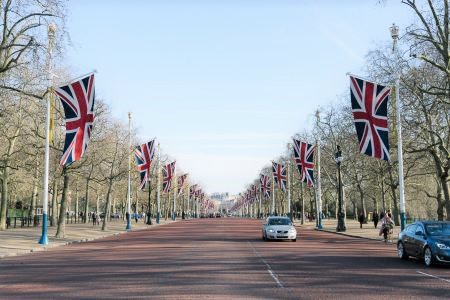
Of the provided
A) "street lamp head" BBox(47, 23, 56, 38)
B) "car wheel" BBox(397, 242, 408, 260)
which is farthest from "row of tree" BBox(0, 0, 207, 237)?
"car wheel" BBox(397, 242, 408, 260)

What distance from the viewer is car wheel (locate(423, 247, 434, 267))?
58.4ft

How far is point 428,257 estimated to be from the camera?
18.0 m

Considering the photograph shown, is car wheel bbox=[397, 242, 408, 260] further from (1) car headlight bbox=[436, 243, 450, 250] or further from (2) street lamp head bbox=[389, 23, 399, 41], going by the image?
(2) street lamp head bbox=[389, 23, 399, 41]

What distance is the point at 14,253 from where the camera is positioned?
25.8 meters

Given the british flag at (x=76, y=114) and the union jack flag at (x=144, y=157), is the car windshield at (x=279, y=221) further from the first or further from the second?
the union jack flag at (x=144, y=157)

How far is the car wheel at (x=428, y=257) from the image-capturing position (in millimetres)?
17797

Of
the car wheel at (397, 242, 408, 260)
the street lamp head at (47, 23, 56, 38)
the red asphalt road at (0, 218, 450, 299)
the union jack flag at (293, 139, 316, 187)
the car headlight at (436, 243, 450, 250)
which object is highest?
the street lamp head at (47, 23, 56, 38)

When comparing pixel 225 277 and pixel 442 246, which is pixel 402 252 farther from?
pixel 225 277

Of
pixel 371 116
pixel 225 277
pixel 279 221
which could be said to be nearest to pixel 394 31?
pixel 371 116

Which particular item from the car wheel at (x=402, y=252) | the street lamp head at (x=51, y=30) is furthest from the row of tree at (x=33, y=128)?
the car wheel at (x=402, y=252)

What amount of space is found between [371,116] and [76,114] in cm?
1594

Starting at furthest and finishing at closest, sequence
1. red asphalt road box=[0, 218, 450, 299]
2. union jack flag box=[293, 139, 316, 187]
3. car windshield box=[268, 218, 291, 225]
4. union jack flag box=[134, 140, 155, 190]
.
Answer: union jack flag box=[134, 140, 155, 190], union jack flag box=[293, 139, 316, 187], car windshield box=[268, 218, 291, 225], red asphalt road box=[0, 218, 450, 299]

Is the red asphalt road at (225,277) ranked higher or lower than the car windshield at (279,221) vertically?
lower

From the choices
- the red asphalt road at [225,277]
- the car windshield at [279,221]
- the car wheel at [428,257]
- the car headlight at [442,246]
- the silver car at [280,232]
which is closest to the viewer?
the red asphalt road at [225,277]
